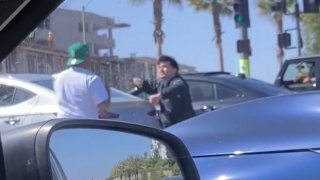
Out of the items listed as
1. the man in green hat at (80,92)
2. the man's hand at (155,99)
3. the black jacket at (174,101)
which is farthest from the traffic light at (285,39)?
the man in green hat at (80,92)

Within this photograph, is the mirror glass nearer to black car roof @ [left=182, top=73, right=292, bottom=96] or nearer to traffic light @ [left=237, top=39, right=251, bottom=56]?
black car roof @ [left=182, top=73, right=292, bottom=96]

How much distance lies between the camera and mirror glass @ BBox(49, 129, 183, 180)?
2105 millimetres

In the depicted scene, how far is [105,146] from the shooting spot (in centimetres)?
230

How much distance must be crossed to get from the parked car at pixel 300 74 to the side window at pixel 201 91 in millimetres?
2885

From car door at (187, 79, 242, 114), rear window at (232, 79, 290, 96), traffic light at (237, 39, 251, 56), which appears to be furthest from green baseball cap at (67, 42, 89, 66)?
traffic light at (237, 39, 251, 56)

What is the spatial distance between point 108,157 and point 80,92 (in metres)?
4.30

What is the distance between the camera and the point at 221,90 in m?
11.2

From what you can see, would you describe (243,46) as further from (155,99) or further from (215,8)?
(215,8)

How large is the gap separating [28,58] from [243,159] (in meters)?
1.49

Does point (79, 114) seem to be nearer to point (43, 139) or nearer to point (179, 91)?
point (179, 91)

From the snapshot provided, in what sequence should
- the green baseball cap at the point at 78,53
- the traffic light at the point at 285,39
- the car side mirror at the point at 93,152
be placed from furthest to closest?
1. the traffic light at the point at 285,39
2. the green baseball cap at the point at 78,53
3. the car side mirror at the point at 93,152

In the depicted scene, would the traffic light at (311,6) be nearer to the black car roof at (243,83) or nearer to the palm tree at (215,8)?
the black car roof at (243,83)

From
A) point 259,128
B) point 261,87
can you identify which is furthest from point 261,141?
point 261,87

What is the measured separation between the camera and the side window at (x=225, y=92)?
11078 millimetres
